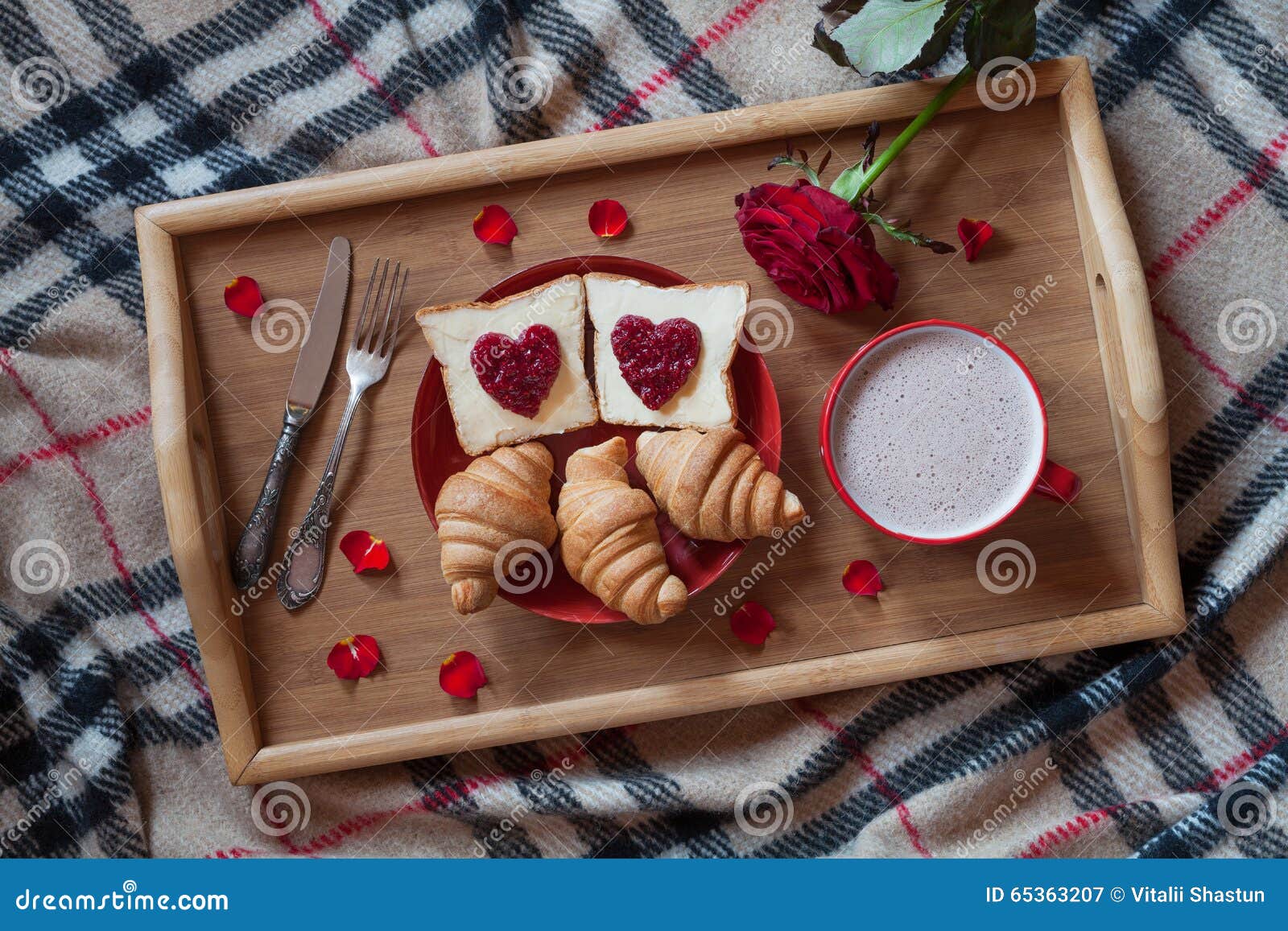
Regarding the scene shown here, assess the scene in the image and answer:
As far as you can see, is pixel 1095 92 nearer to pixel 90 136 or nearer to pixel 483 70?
pixel 483 70

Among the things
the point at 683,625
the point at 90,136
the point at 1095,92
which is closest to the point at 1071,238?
the point at 1095,92

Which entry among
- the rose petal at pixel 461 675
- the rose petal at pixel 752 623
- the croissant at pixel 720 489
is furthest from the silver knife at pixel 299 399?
the rose petal at pixel 752 623
